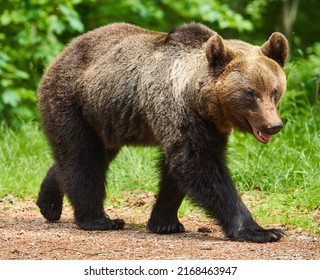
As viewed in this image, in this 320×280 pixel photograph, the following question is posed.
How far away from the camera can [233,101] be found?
23.4ft

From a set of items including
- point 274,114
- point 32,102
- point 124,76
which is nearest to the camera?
point 274,114

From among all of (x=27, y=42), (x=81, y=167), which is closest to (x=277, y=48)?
(x=81, y=167)

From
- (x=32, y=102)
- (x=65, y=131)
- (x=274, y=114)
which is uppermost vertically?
(x=274, y=114)

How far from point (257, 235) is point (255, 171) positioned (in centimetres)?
260

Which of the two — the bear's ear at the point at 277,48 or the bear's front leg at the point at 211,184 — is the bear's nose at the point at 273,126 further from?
the bear's ear at the point at 277,48

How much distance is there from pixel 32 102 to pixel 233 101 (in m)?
7.41

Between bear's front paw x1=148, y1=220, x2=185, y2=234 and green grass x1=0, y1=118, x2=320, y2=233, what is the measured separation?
26.6 inches

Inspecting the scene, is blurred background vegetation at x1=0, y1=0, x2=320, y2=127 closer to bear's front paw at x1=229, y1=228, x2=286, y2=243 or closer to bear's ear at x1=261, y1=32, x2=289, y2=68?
bear's ear at x1=261, y1=32, x2=289, y2=68

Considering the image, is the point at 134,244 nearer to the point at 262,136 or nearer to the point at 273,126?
the point at 262,136

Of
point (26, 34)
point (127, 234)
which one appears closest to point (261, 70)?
point (127, 234)

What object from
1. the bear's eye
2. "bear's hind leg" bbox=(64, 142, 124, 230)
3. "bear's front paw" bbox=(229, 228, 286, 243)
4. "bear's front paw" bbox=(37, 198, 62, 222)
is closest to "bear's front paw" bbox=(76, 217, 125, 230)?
"bear's hind leg" bbox=(64, 142, 124, 230)

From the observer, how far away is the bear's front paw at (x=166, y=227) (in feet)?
26.2

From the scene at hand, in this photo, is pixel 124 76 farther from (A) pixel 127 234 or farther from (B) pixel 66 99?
(A) pixel 127 234

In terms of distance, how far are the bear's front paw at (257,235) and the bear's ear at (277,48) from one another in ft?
5.25
